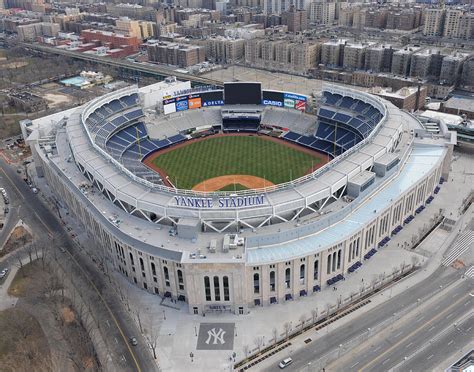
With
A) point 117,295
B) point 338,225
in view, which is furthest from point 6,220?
point 338,225

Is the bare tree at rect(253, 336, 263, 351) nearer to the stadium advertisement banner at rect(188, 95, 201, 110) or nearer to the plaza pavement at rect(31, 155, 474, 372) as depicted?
the plaza pavement at rect(31, 155, 474, 372)

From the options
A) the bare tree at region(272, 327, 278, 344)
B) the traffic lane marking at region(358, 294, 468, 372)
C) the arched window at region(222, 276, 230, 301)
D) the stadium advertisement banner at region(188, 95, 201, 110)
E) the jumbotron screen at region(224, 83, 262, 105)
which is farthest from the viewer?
the stadium advertisement banner at region(188, 95, 201, 110)

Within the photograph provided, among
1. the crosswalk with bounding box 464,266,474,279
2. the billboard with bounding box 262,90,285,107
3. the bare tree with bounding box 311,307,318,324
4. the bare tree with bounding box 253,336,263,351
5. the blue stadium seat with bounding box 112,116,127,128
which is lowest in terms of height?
the bare tree with bounding box 253,336,263,351

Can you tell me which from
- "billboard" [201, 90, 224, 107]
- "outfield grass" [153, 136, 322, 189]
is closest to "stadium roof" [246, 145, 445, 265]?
"outfield grass" [153, 136, 322, 189]

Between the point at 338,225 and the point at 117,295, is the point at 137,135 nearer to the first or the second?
the point at 117,295

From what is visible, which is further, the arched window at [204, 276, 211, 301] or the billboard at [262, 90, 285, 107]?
the billboard at [262, 90, 285, 107]

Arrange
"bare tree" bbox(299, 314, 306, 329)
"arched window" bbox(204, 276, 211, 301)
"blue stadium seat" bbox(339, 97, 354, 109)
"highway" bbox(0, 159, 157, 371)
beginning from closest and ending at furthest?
"highway" bbox(0, 159, 157, 371) → "bare tree" bbox(299, 314, 306, 329) → "arched window" bbox(204, 276, 211, 301) → "blue stadium seat" bbox(339, 97, 354, 109)
